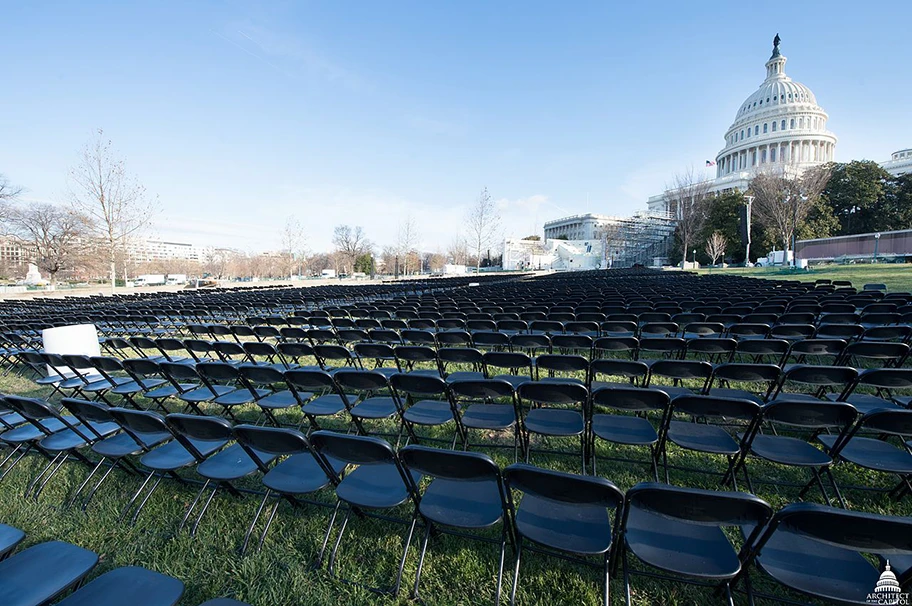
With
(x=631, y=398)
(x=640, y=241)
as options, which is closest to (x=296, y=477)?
(x=631, y=398)

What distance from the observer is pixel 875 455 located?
262 cm

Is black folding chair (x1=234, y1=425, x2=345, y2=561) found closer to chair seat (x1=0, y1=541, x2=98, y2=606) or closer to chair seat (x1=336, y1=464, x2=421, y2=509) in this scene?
chair seat (x1=336, y1=464, x2=421, y2=509)

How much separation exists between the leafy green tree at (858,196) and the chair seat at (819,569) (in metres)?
66.0

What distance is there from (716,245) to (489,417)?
59687 mm

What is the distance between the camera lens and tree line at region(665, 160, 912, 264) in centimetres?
4169

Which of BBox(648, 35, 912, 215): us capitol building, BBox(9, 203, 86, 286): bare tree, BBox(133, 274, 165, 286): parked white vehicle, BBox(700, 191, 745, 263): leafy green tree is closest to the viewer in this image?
BBox(9, 203, 86, 286): bare tree

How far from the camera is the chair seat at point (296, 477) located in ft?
7.93

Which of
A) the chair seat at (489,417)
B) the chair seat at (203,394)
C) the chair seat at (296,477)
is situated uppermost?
the chair seat at (203,394)

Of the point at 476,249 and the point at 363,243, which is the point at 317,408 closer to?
the point at 476,249

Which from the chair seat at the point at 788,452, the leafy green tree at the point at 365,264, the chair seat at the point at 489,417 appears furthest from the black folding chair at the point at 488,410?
the leafy green tree at the point at 365,264

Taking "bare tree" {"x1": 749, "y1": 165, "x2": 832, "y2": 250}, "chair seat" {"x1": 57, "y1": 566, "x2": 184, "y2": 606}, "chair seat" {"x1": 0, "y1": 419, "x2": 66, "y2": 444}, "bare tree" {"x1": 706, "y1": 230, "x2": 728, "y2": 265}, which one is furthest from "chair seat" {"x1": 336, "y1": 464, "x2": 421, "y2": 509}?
"bare tree" {"x1": 706, "y1": 230, "x2": 728, "y2": 265}

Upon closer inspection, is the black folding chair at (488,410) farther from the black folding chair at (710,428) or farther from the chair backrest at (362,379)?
the black folding chair at (710,428)

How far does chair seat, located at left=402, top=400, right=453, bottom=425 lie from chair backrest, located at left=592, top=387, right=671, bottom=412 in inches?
54.1

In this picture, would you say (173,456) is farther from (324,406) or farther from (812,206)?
(812,206)
